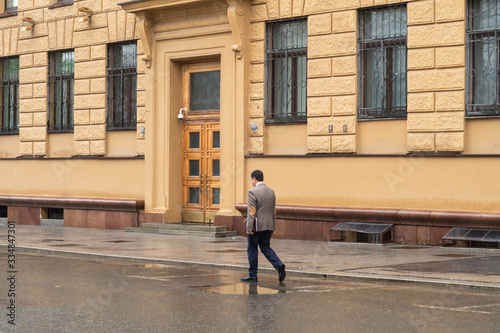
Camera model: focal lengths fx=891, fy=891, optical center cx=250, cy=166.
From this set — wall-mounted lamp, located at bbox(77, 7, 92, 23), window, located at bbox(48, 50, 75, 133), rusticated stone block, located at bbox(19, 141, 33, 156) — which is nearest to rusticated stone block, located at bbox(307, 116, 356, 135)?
wall-mounted lamp, located at bbox(77, 7, 92, 23)

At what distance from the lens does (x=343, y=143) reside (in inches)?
803

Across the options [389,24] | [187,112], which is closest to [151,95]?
[187,112]

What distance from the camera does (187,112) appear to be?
24250 millimetres

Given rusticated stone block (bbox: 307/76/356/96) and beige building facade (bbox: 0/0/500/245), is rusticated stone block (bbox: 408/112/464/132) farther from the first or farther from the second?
rusticated stone block (bbox: 307/76/356/96)

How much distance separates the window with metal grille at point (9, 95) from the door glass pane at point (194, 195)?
731 centimetres

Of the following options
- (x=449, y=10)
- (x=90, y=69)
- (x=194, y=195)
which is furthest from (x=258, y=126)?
(x=90, y=69)

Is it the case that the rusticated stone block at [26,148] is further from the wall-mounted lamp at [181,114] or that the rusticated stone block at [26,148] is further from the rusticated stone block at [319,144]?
the rusticated stone block at [319,144]

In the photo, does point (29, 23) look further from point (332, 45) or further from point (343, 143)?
point (343, 143)

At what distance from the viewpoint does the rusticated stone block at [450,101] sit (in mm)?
18594

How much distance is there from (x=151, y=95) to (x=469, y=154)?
9.36m

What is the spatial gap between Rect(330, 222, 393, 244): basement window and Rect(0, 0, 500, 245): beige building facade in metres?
0.15

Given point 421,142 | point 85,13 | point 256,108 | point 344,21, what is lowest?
point 421,142

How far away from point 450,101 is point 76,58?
1212cm

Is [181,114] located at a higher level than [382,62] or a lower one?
lower
